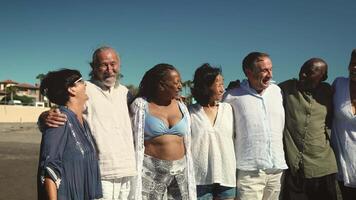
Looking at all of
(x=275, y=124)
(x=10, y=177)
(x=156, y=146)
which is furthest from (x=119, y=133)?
(x=10, y=177)

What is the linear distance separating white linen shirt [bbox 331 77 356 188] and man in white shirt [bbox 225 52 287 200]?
2.25 ft

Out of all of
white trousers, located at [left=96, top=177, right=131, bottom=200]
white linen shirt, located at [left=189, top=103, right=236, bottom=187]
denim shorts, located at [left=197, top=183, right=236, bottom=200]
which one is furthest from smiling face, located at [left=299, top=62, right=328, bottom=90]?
white trousers, located at [left=96, top=177, right=131, bottom=200]

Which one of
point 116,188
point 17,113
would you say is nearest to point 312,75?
point 116,188

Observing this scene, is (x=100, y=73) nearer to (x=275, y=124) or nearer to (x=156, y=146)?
(x=156, y=146)

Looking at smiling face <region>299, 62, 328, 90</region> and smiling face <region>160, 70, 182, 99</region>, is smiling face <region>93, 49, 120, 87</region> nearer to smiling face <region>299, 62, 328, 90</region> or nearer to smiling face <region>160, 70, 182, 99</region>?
smiling face <region>160, 70, 182, 99</region>

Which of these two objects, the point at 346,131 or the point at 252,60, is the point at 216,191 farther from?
the point at 346,131

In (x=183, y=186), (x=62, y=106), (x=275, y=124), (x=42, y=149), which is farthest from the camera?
(x=275, y=124)

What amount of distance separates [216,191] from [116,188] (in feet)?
3.63

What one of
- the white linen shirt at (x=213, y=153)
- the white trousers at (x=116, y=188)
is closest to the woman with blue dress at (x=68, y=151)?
the white trousers at (x=116, y=188)

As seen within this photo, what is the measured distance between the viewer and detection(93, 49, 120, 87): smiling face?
3930 mm

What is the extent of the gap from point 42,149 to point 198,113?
1.85 metres

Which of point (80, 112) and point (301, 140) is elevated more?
point (80, 112)

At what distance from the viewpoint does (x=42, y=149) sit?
→ 3010mm

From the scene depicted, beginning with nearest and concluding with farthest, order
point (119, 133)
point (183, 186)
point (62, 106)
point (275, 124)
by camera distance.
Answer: point (62, 106), point (119, 133), point (183, 186), point (275, 124)
